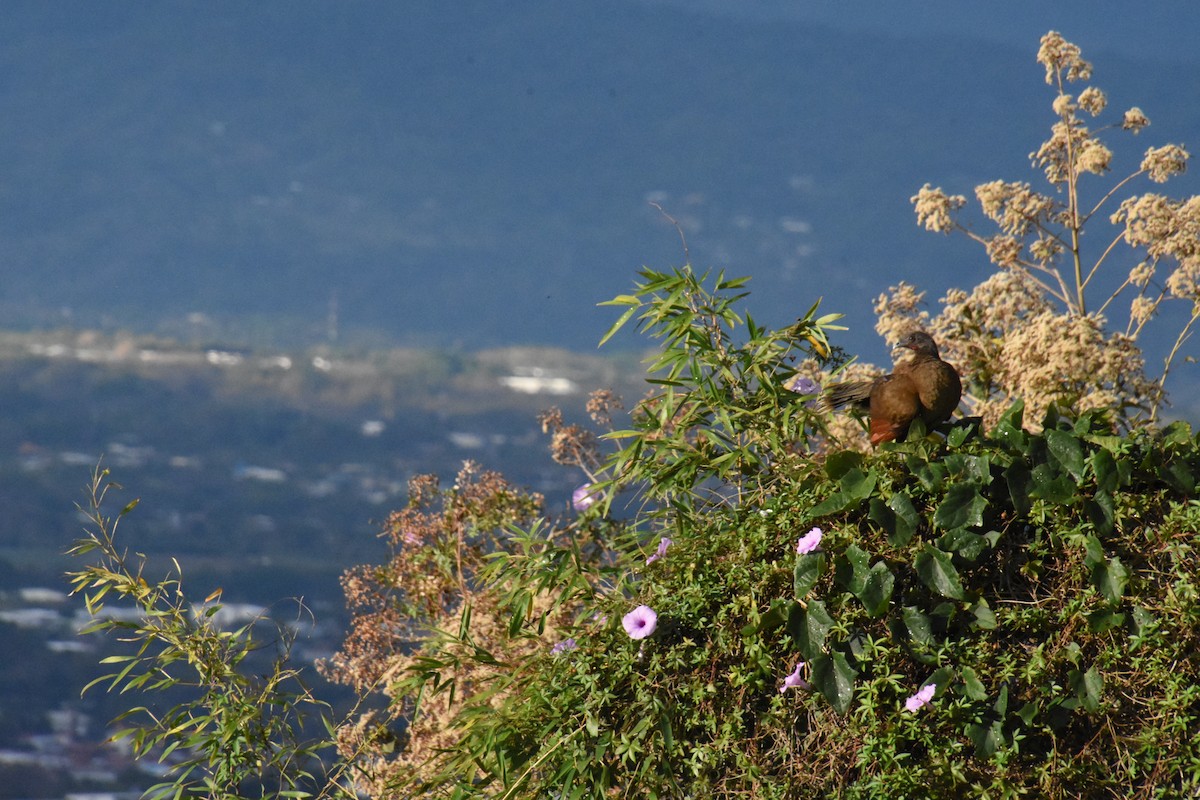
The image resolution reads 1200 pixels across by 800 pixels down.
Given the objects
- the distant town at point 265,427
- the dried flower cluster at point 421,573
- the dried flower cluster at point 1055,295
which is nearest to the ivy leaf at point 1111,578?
the dried flower cluster at point 1055,295

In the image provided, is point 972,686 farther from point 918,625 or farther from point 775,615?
point 775,615

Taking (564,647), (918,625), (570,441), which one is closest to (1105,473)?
(918,625)

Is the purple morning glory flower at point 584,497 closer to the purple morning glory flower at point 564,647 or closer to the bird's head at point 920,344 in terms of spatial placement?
the purple morning glory flower at point 564,647

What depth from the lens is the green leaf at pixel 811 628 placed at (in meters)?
2.13

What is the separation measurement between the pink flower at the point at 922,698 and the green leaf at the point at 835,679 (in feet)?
0.29

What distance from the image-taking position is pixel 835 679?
211 cm

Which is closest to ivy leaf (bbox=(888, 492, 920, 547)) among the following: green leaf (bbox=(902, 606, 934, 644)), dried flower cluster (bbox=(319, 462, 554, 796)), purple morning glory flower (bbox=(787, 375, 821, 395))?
green leaf (bbox=(902, 606, 934, 644))

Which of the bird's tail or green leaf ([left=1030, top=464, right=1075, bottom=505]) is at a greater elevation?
the bird's tail

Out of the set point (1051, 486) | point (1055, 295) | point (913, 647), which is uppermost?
point (1055, 295)

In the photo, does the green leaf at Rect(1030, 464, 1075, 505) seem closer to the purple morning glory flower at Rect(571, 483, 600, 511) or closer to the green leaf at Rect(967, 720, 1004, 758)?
the green leaf at Rect(967, 720, 1004, 758)

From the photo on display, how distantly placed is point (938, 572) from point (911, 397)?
43 cm

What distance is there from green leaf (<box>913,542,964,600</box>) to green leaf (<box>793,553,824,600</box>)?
150 mm

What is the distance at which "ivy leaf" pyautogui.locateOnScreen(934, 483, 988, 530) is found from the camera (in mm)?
2143

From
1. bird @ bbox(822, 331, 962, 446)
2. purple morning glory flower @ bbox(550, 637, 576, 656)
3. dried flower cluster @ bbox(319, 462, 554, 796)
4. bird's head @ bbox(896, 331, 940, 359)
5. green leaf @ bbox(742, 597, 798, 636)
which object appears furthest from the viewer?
dried flower cluster @ bbox(319, 462, 554, 796)
